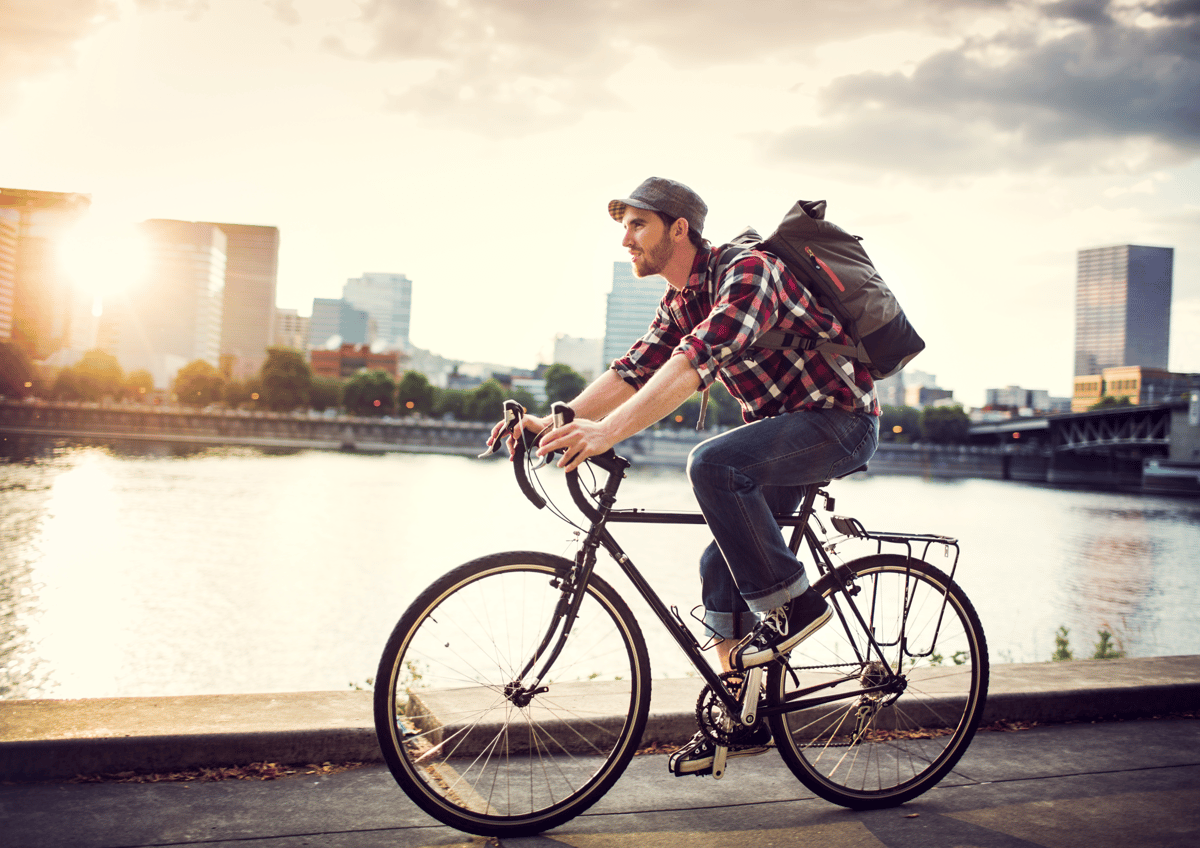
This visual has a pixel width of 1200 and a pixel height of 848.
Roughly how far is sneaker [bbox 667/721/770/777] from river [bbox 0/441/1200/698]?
72cm

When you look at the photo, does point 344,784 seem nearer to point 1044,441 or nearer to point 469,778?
point 469,778

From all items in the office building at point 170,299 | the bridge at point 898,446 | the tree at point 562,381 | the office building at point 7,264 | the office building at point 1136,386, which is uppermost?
→ the office building at point 170,299

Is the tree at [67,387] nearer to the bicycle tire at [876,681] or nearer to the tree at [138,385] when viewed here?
the tree at [138,385]

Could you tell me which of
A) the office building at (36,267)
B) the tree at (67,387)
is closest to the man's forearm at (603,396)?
the office building at (36,267)

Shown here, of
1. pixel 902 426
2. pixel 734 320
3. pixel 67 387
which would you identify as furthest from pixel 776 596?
pixel 902 426

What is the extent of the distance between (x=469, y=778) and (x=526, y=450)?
1.12 meters

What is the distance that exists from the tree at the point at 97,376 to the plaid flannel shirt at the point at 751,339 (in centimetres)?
10389

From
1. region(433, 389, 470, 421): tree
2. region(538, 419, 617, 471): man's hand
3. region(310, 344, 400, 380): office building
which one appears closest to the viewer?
region(538, 419, 617, 471): man's hand

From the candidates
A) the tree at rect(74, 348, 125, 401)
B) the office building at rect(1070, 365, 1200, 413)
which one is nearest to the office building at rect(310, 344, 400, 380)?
the tree at rect(74, 348, 125, 401)

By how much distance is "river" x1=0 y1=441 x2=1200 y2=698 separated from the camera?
1716 cm

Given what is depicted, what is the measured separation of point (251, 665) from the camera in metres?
17.4

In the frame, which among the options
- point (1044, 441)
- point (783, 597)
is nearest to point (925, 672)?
point (783, 597)

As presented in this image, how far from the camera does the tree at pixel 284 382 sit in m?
104

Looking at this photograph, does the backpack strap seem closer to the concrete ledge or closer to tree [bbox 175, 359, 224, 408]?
the concrete ledge
